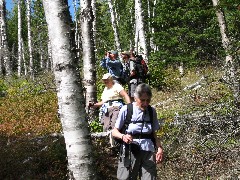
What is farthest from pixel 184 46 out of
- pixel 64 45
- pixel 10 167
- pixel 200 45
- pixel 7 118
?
pixel 64 45

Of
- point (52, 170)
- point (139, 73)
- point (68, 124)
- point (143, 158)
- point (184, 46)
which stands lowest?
point (52, 170)

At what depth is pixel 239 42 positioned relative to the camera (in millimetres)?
7996

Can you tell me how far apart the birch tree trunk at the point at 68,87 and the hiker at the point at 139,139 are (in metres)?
0.88

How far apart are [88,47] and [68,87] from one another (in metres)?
5.40

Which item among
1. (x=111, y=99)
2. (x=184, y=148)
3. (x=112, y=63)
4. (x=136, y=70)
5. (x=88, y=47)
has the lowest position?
(x=184, y=148)

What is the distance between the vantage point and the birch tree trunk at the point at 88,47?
31.4 feet

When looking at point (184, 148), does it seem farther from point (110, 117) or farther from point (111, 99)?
point (111, 99)

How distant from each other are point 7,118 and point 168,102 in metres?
5.16

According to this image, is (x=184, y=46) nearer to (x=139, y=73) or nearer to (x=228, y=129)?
Result: (x=139, y=73)

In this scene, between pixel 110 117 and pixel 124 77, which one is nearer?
pixel 110 117

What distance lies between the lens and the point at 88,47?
31.6 feet

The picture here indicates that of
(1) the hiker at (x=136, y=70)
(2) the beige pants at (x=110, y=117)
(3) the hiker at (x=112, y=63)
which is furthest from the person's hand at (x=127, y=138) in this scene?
(1) the hiker at (x=136, y=70)

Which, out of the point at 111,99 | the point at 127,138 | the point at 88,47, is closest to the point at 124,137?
the point at 127,138

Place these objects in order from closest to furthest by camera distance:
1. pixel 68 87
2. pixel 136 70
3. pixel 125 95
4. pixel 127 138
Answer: pixel 68 87 < pixel 127 138 < pixel 125 95 < pixel 136 70
